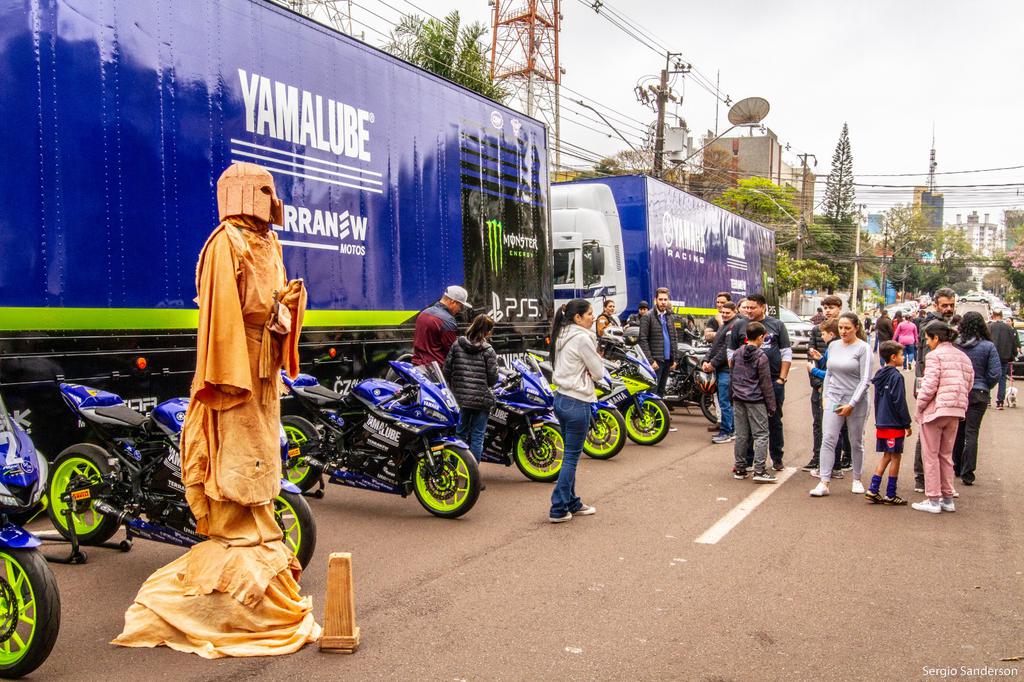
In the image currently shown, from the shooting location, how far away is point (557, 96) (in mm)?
31125

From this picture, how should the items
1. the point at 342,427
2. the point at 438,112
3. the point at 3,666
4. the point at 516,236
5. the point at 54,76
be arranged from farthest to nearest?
the point at 516,236, the point at 438,112, the point at 342,427, the point at 54,76, the point at 3,666

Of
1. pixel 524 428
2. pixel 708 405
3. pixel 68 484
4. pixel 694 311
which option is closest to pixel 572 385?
pixel 524 428

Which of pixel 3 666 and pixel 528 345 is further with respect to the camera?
pixel 528 345

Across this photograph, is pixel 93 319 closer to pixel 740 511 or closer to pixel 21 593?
pixel 21 593

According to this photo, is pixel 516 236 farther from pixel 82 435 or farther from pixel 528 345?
pixel 82 435

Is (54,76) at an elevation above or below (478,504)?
above

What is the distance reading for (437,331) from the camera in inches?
349

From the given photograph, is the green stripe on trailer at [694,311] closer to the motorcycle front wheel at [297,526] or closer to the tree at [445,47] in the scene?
the tree at [445,47]

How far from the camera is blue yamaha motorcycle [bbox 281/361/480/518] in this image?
23.4ft

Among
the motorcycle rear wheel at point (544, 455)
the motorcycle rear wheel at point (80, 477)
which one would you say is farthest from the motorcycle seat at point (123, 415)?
the motorcycle rear wheel at point (544, 455)

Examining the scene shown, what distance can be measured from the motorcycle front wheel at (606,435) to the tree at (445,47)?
38.7 feet

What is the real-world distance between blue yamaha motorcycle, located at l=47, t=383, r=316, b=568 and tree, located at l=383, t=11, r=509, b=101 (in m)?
15.8

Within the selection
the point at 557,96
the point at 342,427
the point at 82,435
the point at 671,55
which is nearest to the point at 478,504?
the point at 342,427

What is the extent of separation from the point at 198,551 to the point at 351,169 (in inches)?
210
